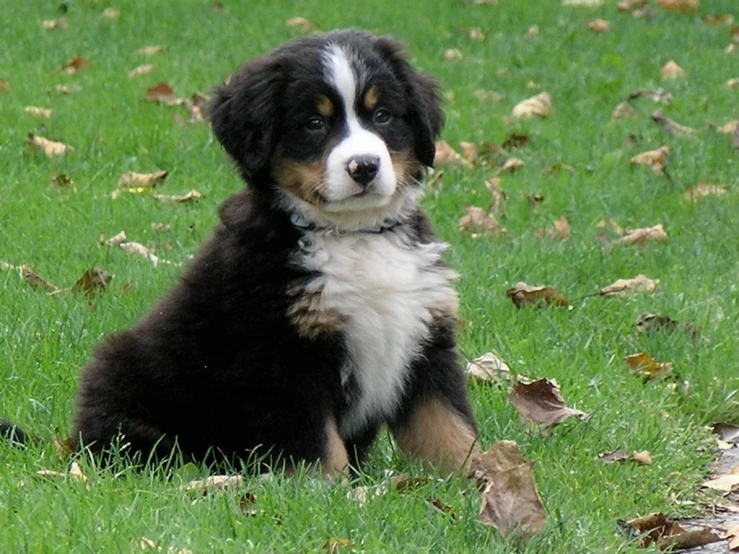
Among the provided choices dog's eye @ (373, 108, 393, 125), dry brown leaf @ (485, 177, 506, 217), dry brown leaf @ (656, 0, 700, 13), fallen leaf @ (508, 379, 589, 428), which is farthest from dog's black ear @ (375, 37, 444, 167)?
dry brown leaf @ (656, 0, 700, 13)

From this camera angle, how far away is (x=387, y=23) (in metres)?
11.9

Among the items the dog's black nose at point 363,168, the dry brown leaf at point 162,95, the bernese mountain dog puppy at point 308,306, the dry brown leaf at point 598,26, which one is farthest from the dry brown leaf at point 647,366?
the dry brown leaf at point 598,26

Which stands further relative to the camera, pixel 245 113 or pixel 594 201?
pixel 594 201

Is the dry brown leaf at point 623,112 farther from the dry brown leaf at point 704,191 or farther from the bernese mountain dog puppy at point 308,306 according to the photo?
the bernese mountain dog puppy at point 308,306

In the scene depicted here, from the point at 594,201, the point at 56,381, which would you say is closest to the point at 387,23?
the point at 594,201

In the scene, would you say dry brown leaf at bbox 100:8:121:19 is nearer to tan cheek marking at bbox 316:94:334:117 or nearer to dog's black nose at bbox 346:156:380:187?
tan cheek marking at bbox 316:94:334:117

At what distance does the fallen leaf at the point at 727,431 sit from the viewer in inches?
178

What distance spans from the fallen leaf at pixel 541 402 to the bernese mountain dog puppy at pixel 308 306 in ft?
0.92

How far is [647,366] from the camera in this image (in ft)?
15.8

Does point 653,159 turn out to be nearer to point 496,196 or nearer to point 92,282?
point 496,196

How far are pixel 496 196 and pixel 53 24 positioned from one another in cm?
578

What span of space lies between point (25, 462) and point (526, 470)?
4.51 feet

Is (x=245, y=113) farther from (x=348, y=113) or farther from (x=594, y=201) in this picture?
(x=594, y=201)

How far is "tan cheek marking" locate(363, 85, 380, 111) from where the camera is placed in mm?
3893
